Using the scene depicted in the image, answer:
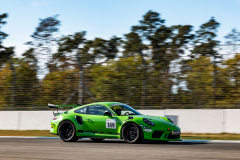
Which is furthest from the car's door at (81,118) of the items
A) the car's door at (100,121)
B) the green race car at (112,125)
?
the car's door at (100,121)

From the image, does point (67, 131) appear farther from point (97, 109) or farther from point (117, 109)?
point (117, 109)

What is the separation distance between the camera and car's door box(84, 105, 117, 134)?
31.6ft

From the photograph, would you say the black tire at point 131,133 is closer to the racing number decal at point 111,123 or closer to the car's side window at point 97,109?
the racing number decal at point 111,123

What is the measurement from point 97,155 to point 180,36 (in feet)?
69.1

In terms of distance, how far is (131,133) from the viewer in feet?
30.4

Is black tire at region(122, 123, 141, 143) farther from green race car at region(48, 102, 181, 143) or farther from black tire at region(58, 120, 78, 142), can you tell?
black tire at region(58, 120, 78, 142)

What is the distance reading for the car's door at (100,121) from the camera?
962 centimetres

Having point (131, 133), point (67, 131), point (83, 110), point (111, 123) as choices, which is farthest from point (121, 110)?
point (67, 131)

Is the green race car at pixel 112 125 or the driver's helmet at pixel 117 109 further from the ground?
the driver's helmet at pixel 117 109

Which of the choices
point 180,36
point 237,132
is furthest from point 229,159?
point 180,36

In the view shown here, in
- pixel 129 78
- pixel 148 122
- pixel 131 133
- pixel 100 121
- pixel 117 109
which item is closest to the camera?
pixel 148 122

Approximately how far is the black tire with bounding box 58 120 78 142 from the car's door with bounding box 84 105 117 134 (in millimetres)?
533

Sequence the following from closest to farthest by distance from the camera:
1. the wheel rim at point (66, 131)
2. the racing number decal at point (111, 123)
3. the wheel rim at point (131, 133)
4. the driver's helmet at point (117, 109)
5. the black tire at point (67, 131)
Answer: the wheel rim at point (131, 133), the racing number decal at point (111, 123), the driver's helmet at point (117, 109), the black tire at point (67, 131), the wheel rim at point (66, 131)

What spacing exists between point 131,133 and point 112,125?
2.10 feet
